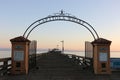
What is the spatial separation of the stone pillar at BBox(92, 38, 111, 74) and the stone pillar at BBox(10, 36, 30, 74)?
4.43 meters

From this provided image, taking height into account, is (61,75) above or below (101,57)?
below

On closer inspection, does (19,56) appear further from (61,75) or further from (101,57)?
(101,57)

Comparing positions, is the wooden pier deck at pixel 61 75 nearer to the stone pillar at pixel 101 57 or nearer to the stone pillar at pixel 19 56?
the stone pillar at pixel 101 57

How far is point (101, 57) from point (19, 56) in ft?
17.0

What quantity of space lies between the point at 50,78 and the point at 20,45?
3713 mm

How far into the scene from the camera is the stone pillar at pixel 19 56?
18.8 m

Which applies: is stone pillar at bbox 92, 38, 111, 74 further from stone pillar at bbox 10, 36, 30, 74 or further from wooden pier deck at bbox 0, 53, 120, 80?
stone pillar at bbox 10, 36, 30, 74

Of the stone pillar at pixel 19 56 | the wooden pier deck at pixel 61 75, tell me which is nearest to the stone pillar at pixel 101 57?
the wooden pier deck at pixel 61 75

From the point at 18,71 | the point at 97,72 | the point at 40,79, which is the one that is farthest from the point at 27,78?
the point at 97,72

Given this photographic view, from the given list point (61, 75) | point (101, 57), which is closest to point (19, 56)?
point (61, 75)

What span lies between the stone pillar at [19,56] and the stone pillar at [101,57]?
4433 mm

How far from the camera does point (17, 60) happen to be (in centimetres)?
1889

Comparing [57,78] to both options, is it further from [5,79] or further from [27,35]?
[27,35]

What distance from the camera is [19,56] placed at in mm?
19000
